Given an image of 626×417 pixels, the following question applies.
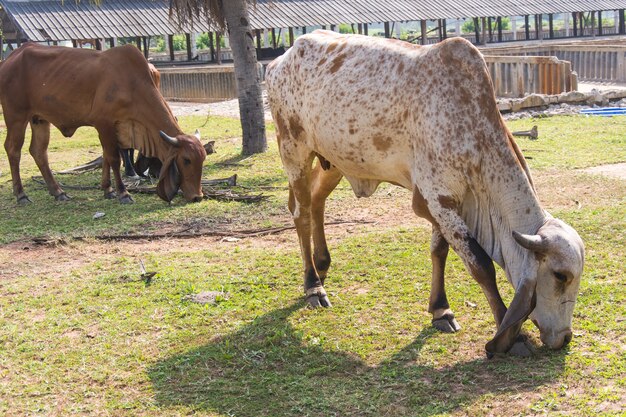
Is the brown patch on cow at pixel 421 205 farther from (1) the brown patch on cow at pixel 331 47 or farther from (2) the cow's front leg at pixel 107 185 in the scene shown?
(2) the cow's front leg at pixel 107 185

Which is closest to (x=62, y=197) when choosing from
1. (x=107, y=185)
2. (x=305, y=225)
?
(x=107, y=185)

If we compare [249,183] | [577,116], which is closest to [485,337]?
[249,183]

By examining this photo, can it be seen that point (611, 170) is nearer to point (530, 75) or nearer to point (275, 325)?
point (275, 325)

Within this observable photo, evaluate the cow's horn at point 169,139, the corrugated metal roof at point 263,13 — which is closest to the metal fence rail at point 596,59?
the corrugated metal roof at point 263,13

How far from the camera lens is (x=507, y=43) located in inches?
1500

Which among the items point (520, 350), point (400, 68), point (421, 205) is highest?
point (400, 68)

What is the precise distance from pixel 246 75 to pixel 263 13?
18.6 meters

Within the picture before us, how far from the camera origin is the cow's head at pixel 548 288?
17.3ft

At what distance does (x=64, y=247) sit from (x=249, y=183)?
3595 mm

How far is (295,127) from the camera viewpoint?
7.21 meters

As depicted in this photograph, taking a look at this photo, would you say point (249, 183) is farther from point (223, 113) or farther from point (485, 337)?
point (223, 113)

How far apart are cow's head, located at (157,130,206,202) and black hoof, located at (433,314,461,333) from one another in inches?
218

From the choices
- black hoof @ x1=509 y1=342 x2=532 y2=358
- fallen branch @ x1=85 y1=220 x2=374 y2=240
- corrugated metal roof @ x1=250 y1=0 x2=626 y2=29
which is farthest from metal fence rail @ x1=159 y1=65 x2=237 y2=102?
black hoof @ x1=509 y1=342 x2=532 y2=358

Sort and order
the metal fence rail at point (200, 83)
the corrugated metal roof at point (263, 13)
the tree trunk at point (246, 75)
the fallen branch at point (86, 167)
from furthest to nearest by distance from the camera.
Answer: the corrugated metal roof at point (263, 13)
the metal fence rail at point (200, 83)
the tree trunk at point (246, 75)
the fallen branch at point (86, 167)
